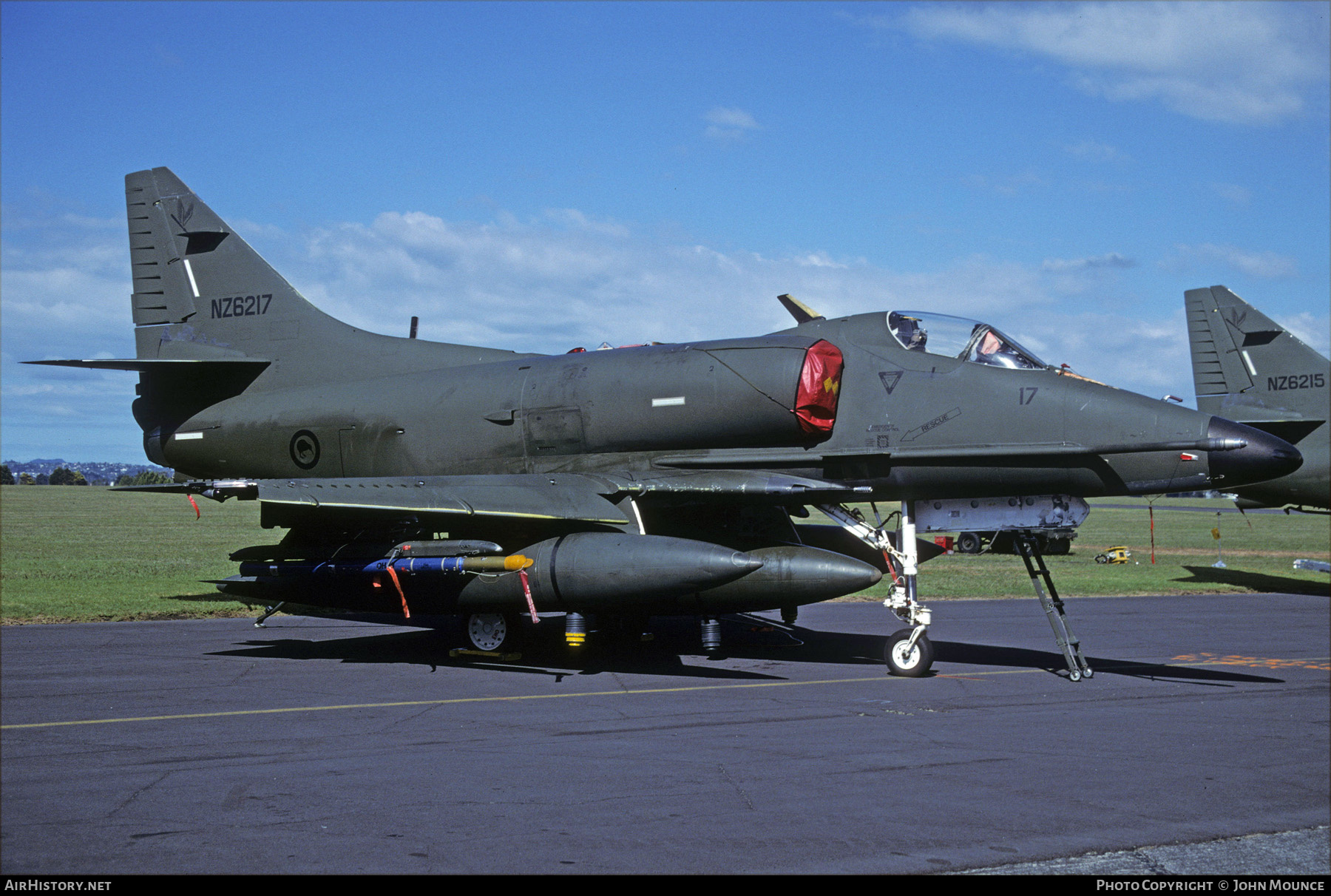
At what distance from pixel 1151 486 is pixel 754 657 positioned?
201 inches

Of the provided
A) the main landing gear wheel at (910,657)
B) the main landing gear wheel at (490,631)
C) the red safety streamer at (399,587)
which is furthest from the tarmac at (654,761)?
the red safety streamer at (399,587)

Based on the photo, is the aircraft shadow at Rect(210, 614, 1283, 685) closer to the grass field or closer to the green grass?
the grass field

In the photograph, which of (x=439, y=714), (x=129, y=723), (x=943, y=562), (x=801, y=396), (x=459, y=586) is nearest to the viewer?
(x=129, y=723)

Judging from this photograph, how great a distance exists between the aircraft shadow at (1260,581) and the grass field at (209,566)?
0.15 ft

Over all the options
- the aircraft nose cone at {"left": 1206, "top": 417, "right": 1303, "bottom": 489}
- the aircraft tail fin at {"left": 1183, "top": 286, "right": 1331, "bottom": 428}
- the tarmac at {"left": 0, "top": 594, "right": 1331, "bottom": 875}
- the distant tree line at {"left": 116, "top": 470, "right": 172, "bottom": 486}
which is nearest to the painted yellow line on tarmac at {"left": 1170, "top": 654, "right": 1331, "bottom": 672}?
the tarmac at {"left": 0, "top": 594, "right": 1331, "bottom": 875}

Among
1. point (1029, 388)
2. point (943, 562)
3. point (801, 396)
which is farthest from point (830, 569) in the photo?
point (943, 562)

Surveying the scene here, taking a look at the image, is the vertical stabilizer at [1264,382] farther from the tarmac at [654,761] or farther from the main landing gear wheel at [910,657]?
the main landing gear wheel at [910,657]

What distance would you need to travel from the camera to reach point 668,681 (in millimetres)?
11383

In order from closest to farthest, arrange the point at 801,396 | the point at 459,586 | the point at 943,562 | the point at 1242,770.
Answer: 1. the point at 1242,770
2. the point at 801,396
3. the point at 459,586
4. the point at 943,562

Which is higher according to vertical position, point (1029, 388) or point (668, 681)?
point (1029, 388)

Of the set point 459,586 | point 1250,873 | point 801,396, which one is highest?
point 801,396

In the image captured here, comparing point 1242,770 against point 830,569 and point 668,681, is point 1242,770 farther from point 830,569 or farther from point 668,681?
point 668,681

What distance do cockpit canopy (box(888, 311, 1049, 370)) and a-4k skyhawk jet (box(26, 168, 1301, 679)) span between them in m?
0.03

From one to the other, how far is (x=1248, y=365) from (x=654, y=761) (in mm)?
19997
